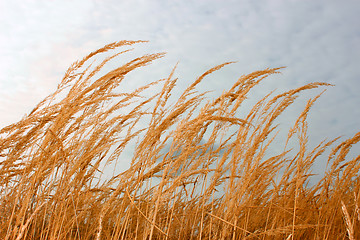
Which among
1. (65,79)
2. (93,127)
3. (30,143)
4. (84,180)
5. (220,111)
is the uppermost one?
(65,79)

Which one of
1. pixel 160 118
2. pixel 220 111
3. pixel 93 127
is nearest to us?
pixel 160 118

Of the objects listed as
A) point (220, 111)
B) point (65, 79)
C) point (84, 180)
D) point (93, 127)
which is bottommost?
point (84, 180)

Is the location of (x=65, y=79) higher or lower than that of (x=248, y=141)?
higher

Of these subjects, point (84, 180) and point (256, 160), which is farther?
Answer: point (84, 180)

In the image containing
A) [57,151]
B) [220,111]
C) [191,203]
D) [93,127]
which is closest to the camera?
[220,111]

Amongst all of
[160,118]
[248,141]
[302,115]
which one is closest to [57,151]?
[160,118]

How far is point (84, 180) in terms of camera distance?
2.67 meters

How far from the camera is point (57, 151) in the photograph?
7.70 feet

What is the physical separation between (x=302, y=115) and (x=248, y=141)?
0.47 m

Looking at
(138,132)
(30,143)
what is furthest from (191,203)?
(30,143)

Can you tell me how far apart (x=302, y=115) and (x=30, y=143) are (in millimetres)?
2266

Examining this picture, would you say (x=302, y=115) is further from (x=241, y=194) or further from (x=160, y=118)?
(x=160, y=118)

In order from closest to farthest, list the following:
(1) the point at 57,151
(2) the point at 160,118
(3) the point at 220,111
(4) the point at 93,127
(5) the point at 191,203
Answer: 1. (2) the point at 160,118
2. (3) the point at 220,111
3. (1) the point at 57,151
4. (4) the point at 93,127
5. (5) the point at 191,203

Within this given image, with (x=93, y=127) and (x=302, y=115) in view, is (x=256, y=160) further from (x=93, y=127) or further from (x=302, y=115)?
(x=93, y=127)
